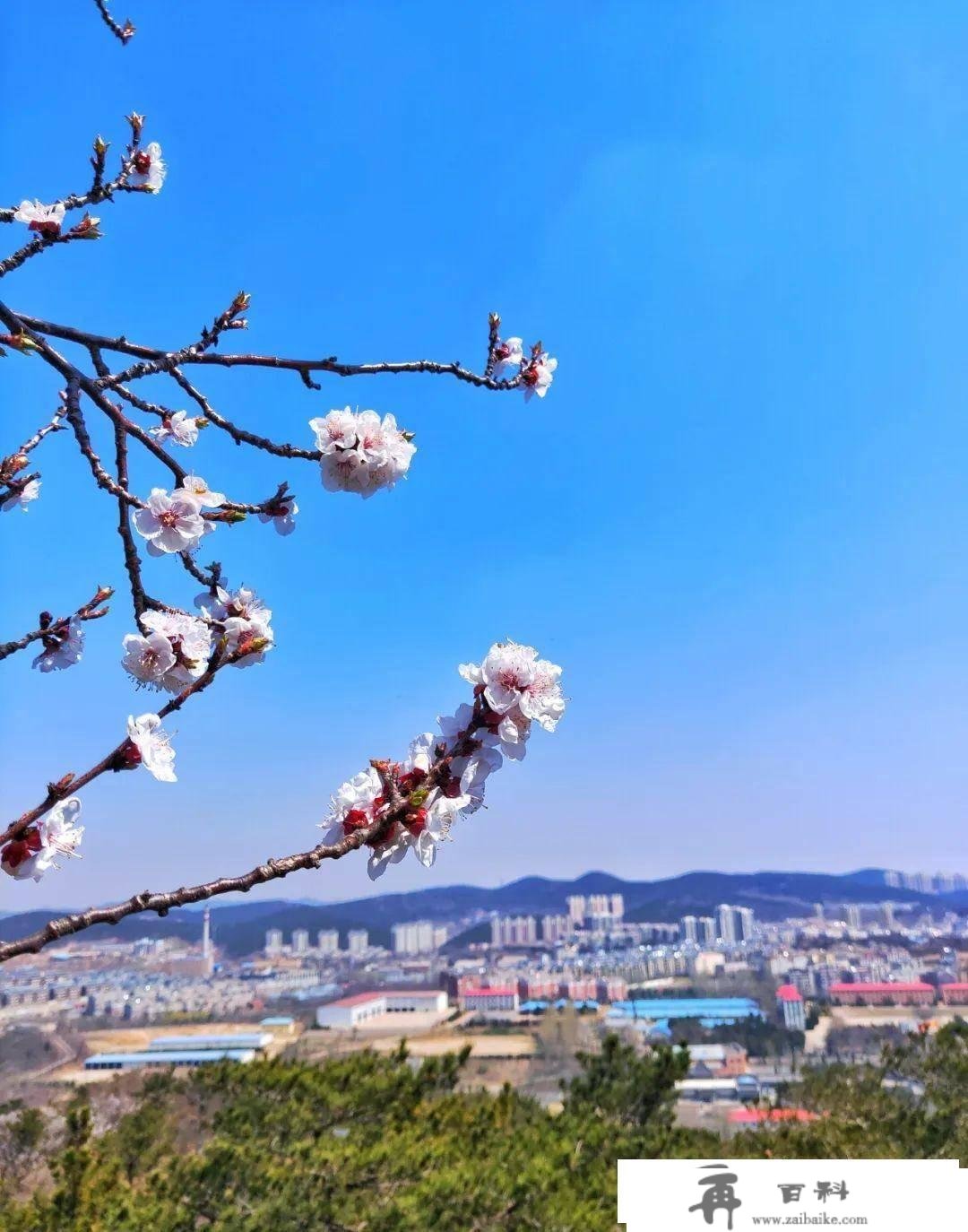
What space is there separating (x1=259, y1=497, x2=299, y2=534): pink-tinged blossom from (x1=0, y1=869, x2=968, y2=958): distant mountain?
1504 inches

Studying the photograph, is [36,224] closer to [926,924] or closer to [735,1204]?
[735,1204]

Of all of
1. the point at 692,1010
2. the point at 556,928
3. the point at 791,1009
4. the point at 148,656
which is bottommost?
the point at 692,1010

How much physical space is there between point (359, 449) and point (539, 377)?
72 cm

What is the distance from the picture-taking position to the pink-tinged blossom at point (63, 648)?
99 centimetres

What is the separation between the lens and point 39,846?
0.69m

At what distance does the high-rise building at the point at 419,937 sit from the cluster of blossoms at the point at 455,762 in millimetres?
43581

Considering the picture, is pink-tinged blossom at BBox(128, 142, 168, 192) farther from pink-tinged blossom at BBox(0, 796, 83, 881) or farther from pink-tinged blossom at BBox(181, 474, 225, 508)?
pink-tinged blossom at BBox(0, 796, 83, 881)

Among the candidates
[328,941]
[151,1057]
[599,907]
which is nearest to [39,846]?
[151,1057]

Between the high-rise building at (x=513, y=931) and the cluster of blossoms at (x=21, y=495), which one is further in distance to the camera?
the high-rise building at (x=513, y=931)

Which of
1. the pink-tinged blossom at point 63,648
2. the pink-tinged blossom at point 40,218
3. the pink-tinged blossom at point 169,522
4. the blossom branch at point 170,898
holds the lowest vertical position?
the blossom branch at point 170,898

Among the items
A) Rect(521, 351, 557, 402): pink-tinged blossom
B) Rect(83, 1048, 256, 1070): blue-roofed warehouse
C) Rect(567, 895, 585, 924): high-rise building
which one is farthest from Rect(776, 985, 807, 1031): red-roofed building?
Rect(521, 351, 557, 402): pink-tinged blossom

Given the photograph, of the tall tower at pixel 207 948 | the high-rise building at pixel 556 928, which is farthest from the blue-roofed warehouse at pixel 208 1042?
the high-rise building at pixel 556 928

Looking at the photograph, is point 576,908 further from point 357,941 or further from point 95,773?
point 95,773

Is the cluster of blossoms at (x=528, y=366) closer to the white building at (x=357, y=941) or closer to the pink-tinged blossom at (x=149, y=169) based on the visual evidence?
the pink-tinged blossom at (x=149, y=169)
